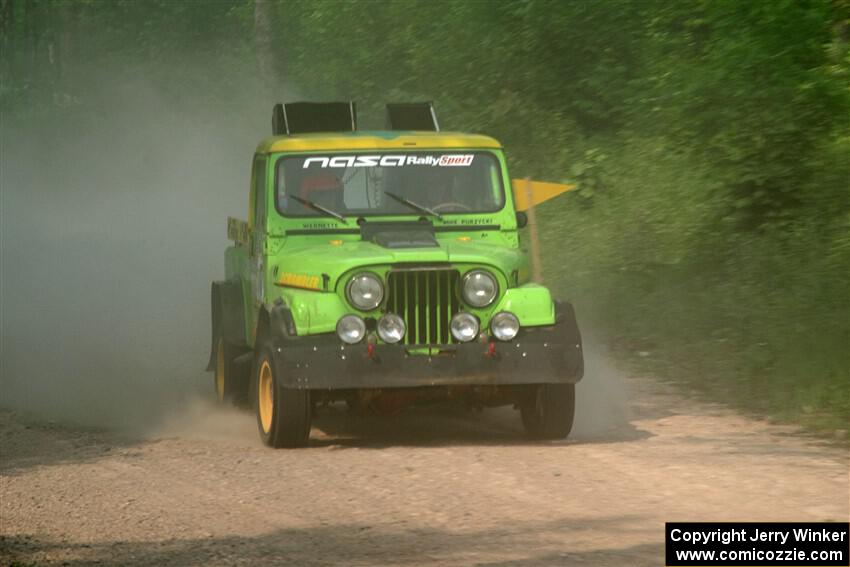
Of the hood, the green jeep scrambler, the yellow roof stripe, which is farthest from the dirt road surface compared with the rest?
the yellow roof stripe

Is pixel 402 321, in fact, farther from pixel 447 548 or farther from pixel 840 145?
pixel 840 145

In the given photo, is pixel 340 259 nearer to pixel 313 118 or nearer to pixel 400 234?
pixel 400 234

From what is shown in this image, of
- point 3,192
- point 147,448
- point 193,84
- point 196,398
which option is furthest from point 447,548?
point 193,84

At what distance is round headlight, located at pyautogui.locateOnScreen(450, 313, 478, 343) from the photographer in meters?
11.2

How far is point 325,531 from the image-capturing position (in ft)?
28.9

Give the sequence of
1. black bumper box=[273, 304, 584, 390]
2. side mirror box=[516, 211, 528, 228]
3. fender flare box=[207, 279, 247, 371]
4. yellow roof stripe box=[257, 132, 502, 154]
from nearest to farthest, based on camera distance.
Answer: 1. black bumper box=[273, 304, 584, 390]
2. yellow roof stripe box=[257, 132, 502, 154]
3. side mirror box=[516, 211, 528, 228]
4. fender flare box=[207, 279, 247, 371]

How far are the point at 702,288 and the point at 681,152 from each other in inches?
90.6

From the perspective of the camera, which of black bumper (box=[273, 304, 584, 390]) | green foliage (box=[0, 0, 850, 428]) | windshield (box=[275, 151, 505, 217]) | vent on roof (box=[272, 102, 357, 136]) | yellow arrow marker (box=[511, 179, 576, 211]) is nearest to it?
black bumper (box=[273, 304, 584, 390])

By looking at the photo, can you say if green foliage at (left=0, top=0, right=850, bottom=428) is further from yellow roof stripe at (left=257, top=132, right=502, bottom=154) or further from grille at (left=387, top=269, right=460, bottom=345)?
yellow roof stripe at (left=257, top=132, right=502, bottom=154)

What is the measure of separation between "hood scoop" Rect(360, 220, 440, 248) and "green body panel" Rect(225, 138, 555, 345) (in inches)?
2.8

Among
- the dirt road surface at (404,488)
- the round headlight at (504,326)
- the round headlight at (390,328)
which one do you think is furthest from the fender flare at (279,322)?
the round headlight at (504,326)

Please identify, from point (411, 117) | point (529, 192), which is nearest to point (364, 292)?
point (529, 192)

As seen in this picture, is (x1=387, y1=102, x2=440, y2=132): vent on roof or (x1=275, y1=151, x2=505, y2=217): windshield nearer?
(x1=275, y1=151, x2=505, y2=217): windshield

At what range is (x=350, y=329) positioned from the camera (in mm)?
11086
